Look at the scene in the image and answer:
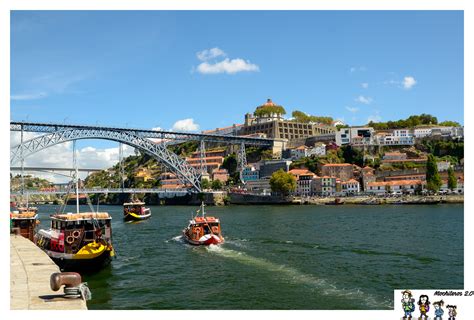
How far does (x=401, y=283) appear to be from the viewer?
1047 centimetres

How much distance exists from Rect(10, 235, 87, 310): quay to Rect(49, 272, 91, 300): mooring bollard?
110 mm

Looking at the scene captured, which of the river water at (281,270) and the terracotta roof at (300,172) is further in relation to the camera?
the terracotta roof at (300,172)

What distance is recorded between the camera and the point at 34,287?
312 inches

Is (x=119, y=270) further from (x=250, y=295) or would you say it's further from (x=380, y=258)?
(x=380, y=258)

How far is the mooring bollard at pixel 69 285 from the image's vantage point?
283 inches

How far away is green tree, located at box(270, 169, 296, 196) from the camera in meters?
47.9

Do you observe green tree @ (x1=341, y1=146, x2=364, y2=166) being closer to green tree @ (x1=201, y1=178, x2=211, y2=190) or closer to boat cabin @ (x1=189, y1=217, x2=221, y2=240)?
green tree @ (x1=201, y1=178, x2=211, y2=190)

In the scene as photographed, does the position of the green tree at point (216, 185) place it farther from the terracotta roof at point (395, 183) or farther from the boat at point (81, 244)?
the boat at point (81, 244)

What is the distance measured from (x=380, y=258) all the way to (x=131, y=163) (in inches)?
2902

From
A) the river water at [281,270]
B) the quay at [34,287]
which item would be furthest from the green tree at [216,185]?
the quay at [34,287]

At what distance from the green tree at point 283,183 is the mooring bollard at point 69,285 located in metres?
40.9

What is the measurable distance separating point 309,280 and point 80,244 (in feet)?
18.7

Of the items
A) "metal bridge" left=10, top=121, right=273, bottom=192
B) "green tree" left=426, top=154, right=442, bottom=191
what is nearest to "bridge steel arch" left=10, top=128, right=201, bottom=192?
"metal bridge" left=10, top=121, right=273, bottom=192
